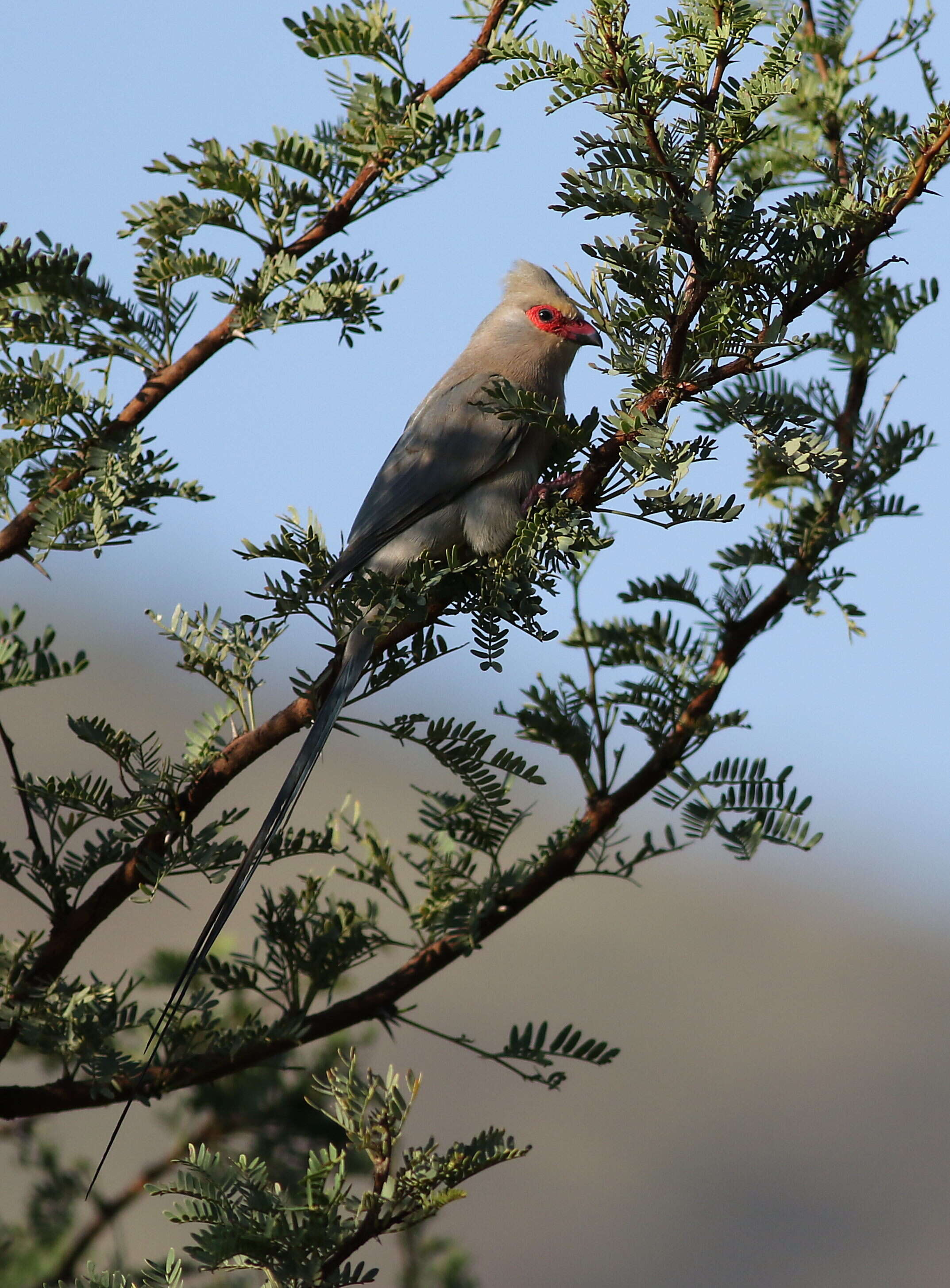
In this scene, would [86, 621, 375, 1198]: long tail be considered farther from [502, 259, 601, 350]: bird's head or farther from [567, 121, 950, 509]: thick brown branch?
[502, 259, 601, 350]: bird's head

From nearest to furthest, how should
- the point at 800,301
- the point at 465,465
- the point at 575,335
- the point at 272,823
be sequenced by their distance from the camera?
the point at 800,301 < the point at 272,823 < the point at 465,465 < the point at 575,335

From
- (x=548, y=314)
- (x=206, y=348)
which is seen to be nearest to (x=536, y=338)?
(x=548, y=314)

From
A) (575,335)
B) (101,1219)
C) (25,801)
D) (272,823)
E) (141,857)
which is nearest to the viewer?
(141,857)

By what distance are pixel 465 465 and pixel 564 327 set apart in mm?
936

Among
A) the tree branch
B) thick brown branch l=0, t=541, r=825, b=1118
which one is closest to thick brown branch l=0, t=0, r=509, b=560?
thick brown branch l=0, t=541, r=825, b=1118

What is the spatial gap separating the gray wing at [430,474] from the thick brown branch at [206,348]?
948mm

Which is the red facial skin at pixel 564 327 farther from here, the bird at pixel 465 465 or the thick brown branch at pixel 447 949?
the thick brown branch at pixel 447 949

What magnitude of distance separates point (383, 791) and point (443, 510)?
95.4 ft

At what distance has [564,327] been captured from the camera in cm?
436

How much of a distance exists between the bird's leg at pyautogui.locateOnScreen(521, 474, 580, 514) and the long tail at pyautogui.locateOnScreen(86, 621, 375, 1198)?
0.52 metres

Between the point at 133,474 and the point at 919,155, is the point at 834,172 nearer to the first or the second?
the point at 919,155

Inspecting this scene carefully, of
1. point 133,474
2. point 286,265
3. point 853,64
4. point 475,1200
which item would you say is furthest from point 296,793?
point 475,1200

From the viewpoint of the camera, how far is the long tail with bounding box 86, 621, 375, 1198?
2.40 meters

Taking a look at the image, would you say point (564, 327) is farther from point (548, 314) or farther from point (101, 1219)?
point (101, 1219)
